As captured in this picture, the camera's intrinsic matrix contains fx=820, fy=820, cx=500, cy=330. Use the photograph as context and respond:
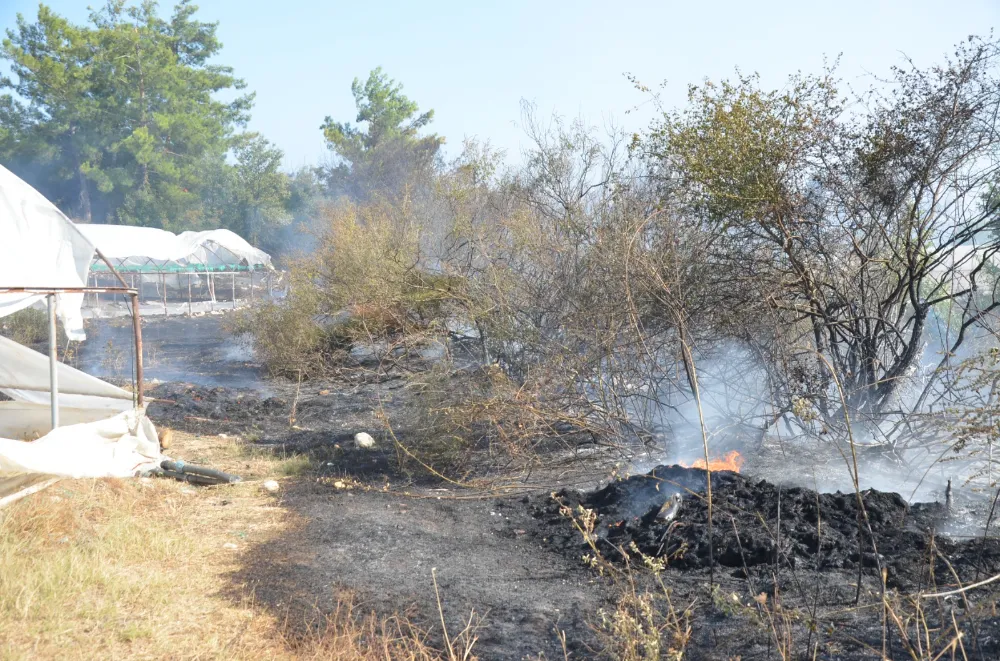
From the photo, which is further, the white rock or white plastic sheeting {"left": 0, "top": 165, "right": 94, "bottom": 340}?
the white rock

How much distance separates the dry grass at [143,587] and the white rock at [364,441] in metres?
2.48

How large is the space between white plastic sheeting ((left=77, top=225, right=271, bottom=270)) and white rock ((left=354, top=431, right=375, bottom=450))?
743 inches

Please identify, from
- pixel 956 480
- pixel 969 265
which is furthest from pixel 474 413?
pixel 969 265

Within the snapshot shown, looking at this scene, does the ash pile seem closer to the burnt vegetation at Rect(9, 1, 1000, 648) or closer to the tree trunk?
the burnt vegetation at Rect(9, 1, 1000, 648)

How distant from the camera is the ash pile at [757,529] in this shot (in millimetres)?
4711

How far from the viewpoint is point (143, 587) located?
4.74 metres

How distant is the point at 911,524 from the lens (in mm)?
5406

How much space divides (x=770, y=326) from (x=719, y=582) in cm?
353

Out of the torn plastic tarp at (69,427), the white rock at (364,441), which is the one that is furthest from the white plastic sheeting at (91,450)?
the white rock at (364,441)

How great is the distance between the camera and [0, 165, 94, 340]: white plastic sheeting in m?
7.28

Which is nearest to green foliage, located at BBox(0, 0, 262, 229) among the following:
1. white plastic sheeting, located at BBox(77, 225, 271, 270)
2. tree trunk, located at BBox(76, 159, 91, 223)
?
tree trunk, located at BBox(76, 159, 91, 223)

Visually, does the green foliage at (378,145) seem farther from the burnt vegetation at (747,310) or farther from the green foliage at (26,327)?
the burnt vegetation at (747,310)

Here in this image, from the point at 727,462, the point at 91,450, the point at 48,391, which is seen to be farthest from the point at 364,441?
the point at 727,462

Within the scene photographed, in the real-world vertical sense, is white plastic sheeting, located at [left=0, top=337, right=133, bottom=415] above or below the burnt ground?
above
